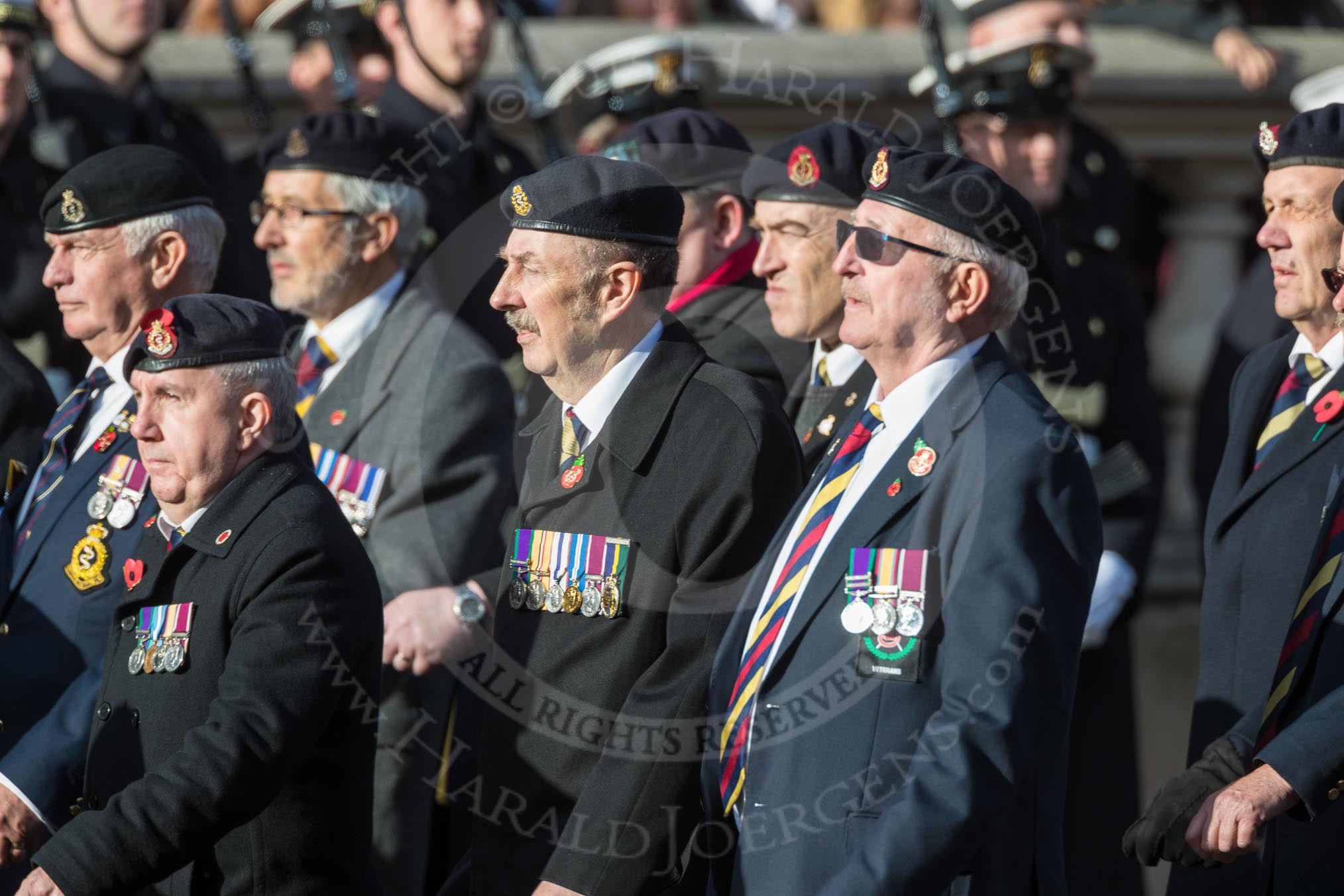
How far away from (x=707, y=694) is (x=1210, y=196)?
180 inches

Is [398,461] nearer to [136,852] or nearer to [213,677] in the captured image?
[213,677]

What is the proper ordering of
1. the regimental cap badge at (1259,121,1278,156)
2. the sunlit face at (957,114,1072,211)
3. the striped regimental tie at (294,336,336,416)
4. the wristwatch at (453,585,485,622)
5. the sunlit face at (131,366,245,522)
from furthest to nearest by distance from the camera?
the sunlit face at (957,114,1072,211)
the striped regimental tie at (294,336,336,416)
the wristwatch at (453,585,485,622)
the regimental cap badge at (1259,121,1278,156)
the sunlit face at (131,366,245,522)

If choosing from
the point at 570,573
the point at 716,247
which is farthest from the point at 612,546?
the point at 716,247

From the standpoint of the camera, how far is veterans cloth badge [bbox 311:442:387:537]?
197 inches

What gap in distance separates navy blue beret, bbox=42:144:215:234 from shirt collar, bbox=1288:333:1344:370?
2.68m

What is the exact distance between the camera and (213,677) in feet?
12.8

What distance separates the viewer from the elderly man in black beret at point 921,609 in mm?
3436

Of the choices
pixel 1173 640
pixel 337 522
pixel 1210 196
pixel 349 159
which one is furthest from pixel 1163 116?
pixel 337 522

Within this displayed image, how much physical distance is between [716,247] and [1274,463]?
1648mm

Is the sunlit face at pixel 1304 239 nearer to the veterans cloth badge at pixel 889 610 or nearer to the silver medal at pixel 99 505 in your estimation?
the veterans cloth badge at pixel 889 610

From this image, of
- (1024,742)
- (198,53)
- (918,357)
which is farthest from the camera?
(198,53)

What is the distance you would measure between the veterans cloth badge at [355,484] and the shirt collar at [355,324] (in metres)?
0.33

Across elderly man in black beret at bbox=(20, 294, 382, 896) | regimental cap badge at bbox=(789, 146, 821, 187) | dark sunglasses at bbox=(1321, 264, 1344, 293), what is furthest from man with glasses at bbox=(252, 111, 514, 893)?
dark sunglasses at bbox=(1321, 264, 1344, 293)

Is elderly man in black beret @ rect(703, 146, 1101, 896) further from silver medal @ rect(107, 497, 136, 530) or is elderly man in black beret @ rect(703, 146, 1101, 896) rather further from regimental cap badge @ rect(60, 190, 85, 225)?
regimental cap badge @ rect(60, 190, 85, 225)
